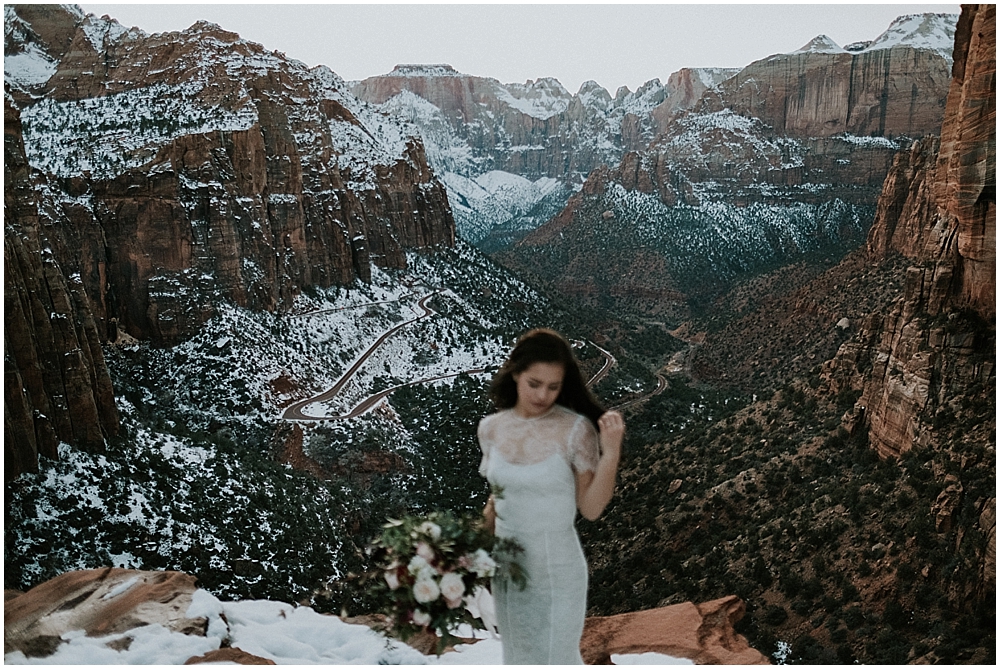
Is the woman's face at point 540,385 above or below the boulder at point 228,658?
above

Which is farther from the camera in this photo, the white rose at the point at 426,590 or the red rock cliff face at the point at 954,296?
the red rock cliff face at the point at 954,296

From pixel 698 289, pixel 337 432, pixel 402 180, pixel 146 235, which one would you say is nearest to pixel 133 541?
pixel 337 432

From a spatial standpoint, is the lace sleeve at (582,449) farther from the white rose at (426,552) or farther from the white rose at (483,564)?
the white rose at (426,552)

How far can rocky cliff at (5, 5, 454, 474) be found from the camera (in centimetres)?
3747

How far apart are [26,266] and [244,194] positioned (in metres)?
28.0

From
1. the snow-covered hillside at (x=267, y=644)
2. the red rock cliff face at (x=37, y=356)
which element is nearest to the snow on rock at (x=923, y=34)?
the red rock cliff face at (x=37, y=356)

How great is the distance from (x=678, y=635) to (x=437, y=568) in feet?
15.7

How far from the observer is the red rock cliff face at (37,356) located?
15.1m

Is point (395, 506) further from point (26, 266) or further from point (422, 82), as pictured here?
point (422, 82)

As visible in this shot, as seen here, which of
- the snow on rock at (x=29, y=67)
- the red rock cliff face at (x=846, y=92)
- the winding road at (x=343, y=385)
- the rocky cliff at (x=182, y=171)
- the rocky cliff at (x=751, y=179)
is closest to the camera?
the winding road at (x=343, y=385)

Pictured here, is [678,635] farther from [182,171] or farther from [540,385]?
[182,171]

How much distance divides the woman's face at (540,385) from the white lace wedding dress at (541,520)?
9 centimetres

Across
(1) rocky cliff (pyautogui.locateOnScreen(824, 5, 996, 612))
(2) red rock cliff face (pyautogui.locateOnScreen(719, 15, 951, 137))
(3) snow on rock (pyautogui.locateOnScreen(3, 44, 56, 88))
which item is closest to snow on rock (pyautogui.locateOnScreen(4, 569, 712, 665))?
(1) rocky cliff (pyautogui.locateOnScreen(824, 5, 996, 612))

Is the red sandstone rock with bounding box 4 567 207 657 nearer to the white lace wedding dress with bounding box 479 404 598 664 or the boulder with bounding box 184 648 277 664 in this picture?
the boulder with bounding box 184 648 277 664
